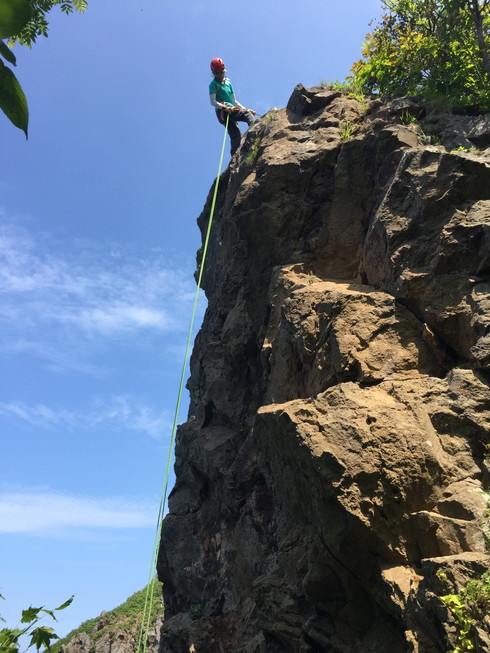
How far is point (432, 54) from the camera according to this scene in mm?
15352

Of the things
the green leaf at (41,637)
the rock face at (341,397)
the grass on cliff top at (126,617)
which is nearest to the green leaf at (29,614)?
the green leaf at (41,637)

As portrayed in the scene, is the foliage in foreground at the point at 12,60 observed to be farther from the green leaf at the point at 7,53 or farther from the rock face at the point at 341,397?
→ the rock face at the point at 341,397

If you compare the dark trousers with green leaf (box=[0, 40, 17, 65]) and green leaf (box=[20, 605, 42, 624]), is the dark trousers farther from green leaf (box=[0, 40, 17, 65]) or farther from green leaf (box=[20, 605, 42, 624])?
green leaf (box=[20, 605, 42, 624])

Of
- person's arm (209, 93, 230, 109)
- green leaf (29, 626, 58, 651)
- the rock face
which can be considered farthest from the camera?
person's arm (209, 93, 230, 109)

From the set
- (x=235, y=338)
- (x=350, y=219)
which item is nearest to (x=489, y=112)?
(x=350, y=219)

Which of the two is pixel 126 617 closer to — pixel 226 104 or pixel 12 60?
pixel 226 104

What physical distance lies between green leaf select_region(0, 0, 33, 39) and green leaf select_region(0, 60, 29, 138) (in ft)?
0.67

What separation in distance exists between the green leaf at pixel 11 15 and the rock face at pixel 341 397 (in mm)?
7143

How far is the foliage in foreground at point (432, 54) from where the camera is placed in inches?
578

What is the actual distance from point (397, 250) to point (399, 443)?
14.7ft

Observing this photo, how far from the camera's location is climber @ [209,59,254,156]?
66.0 feet

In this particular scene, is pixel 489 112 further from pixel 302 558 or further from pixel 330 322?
pixel 302 558

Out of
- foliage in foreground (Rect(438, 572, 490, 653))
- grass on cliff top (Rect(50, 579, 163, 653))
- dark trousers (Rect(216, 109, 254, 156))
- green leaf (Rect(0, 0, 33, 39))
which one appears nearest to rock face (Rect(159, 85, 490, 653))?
foliage in foreground (Rect(438, 572, 490, 653))

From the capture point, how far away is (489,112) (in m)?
13.7
